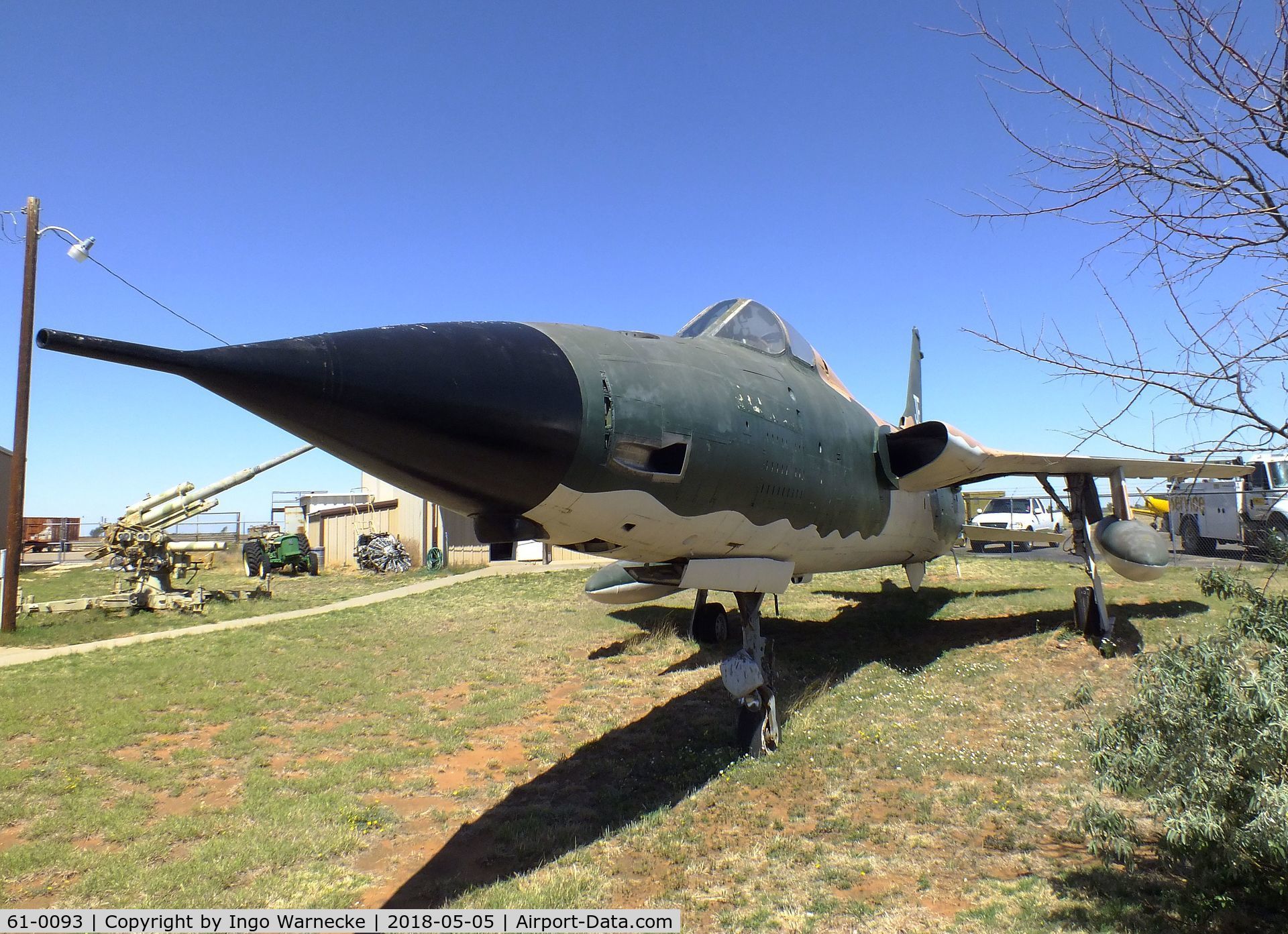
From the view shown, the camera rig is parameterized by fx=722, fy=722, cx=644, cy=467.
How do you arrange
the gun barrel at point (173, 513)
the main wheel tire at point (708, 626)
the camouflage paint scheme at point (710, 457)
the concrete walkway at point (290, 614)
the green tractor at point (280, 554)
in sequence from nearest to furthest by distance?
the camouflage paint scheme at point (710, 457) → the main wheel tire at point (708, 626) → the concrete walkway at point (290, 614) → the gun barrel at point (173, 513) → the green tractor at point (280, 554)

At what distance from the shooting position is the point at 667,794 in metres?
6.01

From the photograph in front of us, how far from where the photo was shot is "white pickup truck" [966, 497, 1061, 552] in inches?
1077

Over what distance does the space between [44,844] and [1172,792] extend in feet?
24.1

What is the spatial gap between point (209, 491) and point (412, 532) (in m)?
10.6

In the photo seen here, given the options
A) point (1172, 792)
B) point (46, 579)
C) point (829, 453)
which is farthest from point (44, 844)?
point (46, 579)

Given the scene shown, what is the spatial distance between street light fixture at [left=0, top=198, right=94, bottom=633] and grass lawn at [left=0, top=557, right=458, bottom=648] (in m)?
0.74

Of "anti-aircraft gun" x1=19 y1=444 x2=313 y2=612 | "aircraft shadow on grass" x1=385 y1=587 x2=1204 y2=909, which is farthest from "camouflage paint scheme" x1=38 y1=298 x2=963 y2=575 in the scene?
"anti-aircraft gun" x1=19 y1=444 x2=313 y2=612

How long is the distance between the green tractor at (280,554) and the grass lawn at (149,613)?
0.55 meters

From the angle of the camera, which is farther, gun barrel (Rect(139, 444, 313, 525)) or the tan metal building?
the tan metal building

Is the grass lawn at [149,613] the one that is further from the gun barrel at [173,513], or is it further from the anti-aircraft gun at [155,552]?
the gun barrel at [173,513]

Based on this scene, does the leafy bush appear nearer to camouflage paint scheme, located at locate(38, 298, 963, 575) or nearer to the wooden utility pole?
camouflage paint scheme, located at locate(38, 298, 963, 575)

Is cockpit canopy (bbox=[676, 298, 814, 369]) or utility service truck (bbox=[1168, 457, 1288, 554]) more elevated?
cockpit canopy (bbox=[676, 298, 814, 369])

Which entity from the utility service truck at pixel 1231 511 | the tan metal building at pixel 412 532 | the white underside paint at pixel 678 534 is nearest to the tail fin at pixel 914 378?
the utility service truck at pixel 1231 511

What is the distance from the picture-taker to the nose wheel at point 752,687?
6.57 m
